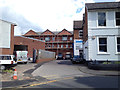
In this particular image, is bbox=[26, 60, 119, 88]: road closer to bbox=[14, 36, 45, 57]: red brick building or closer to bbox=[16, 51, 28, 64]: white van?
bbox=[16, 51, 28, 64]: white van

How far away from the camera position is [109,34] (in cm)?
1518

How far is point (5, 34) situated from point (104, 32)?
16920 mm

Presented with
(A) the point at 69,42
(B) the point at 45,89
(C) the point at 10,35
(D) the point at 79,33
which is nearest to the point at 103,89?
(B) the point at 45,89

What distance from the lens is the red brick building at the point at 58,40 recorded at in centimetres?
5027

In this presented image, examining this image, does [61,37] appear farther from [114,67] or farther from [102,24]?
[114,67]

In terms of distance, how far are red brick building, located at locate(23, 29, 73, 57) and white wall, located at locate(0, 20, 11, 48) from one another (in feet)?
92.3

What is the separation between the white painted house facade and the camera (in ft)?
49.1

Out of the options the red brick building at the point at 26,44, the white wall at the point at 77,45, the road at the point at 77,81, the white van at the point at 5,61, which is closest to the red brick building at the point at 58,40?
the white wall at the point at 77,45

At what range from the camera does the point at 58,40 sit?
2019 inches

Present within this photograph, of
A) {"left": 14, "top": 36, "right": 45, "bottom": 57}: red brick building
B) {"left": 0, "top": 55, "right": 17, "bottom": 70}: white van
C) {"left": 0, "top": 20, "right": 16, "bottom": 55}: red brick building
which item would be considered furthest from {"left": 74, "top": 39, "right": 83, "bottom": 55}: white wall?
{"left": 0, "top": 55, "right": 17, "bottom": 70}: white van

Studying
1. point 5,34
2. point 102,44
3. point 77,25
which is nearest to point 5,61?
point 5,34

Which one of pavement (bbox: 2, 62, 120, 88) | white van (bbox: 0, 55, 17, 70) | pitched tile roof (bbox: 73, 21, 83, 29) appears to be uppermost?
pitched tile roof (bbox: 73, 21, 83, 29)

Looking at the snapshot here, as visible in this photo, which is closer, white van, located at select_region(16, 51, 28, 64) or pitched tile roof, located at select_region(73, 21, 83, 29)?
white van, located at select_region(16, 51, 28, 64)

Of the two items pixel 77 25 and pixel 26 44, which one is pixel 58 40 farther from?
pixel 26 44
